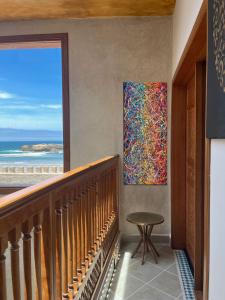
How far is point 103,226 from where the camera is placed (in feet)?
8.28

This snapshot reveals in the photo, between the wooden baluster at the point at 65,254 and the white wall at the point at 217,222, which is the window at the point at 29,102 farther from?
the white wall at the point at 217,222

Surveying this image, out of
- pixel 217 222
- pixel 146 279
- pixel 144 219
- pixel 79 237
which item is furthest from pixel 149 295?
pixel 217 222

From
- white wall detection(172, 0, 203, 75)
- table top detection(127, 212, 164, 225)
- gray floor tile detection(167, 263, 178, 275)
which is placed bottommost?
gray floor tile detection(167, 263, 178, 275)

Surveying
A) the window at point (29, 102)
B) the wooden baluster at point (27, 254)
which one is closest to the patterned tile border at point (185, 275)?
the wooden baluster at point (27, 254)

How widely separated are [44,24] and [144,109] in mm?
1760

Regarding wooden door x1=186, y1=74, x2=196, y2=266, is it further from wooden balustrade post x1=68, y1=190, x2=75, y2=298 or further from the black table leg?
wooden balustrade post x1=68, y1=190, x2=75, y2=298

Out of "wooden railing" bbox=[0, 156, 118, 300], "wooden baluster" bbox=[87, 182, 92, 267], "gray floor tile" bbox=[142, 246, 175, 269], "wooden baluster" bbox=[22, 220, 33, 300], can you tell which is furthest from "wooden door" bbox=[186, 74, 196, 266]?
"wooden baluster" bbox=[22, 220, 33, 300]

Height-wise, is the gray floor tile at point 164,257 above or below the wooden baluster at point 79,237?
below

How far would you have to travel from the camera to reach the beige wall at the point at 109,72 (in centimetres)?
354

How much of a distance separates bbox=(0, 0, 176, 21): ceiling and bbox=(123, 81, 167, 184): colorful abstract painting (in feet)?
2.88

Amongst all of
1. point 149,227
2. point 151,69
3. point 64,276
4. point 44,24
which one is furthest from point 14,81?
point 64,276

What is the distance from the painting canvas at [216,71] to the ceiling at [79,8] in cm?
231

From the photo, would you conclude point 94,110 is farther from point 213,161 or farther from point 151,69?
point 213,161

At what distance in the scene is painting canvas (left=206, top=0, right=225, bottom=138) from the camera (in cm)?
99
